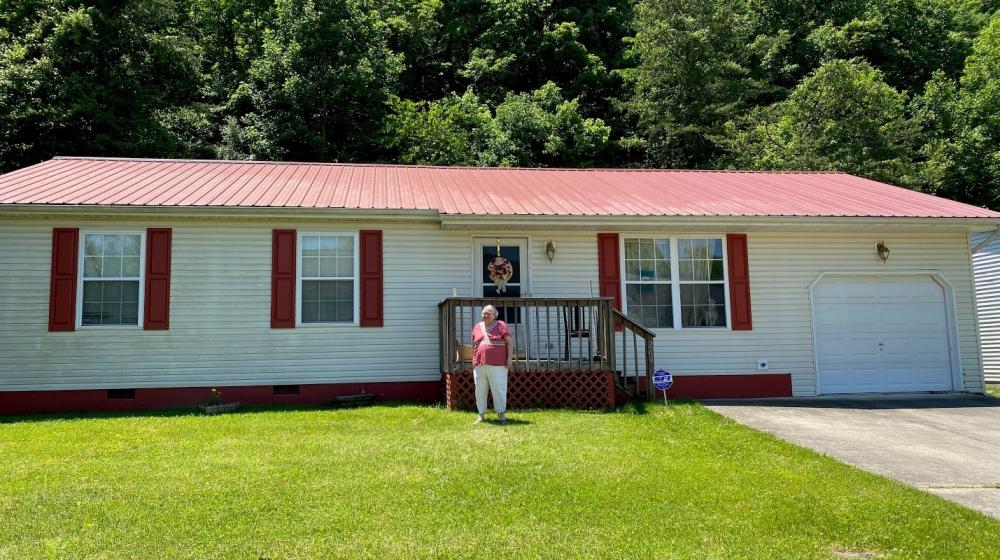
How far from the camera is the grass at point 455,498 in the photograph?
4113 millimetres

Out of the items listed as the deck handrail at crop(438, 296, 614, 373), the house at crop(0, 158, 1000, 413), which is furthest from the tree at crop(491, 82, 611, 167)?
the deck handrail at crop(438, 296, 614, 373)

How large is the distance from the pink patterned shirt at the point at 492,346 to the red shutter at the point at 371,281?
2626 mm

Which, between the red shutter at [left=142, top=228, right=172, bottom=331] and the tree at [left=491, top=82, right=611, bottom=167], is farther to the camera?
the tree at [left=491, top=82, right=611, bottom=167]

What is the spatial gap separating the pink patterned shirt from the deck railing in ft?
3.19

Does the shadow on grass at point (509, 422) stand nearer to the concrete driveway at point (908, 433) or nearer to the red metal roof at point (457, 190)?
the concrete driveway at point (908, 433)

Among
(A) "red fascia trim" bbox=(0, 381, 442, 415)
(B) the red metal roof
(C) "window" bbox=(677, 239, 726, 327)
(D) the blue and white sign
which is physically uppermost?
(B) the red metal roof

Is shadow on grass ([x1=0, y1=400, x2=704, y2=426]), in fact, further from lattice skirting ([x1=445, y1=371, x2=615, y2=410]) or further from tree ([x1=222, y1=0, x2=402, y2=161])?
tree ([x1=222, y1=0, x2=402, y2=161])

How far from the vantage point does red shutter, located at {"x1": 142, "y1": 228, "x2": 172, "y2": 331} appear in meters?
9.53

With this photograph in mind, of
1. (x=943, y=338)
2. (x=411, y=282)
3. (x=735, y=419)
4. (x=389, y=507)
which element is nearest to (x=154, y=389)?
(x=411, y=282)

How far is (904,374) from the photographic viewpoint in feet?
36.2

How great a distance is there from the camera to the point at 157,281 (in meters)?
9.58

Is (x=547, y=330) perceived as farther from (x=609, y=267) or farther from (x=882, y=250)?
(x=882, y=250)

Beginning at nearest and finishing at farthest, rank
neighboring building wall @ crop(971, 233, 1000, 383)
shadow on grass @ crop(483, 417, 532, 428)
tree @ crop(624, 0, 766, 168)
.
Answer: shadow on grass @ crop(483, 417, 532, 428) → neighboring building wall @ crop(971, 233, 1000, 383) → tree @ crop(624, 0, 766, 168)

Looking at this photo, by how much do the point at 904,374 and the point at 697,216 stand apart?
15.0ft
